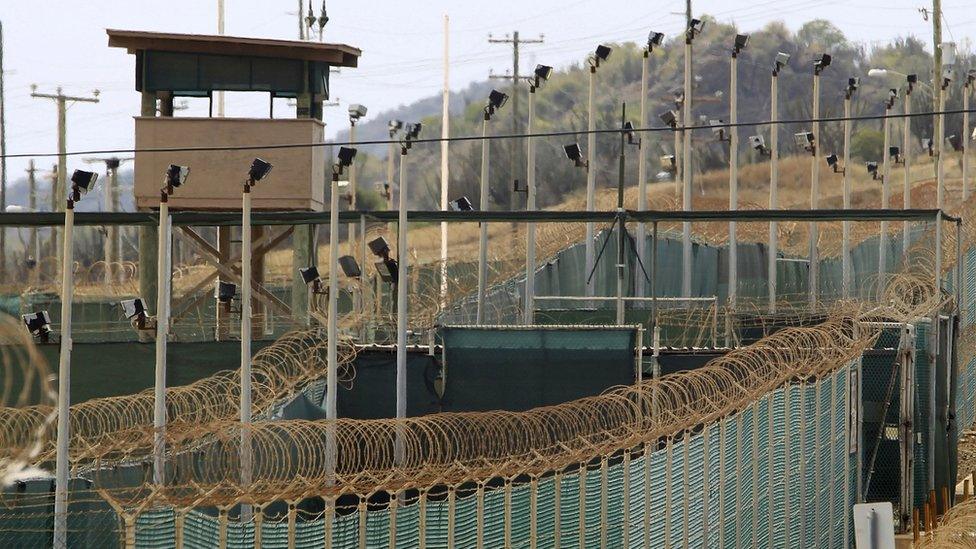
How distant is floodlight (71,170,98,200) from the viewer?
15.6 metres

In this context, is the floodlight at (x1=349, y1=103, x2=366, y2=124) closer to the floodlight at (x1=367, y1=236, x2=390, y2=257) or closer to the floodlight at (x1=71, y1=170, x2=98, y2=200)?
the floodlight at (x1=367, y1=236, x2=390, y2=257)

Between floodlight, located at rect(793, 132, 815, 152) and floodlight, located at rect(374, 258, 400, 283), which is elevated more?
floodlight, located at rect(793, 132, 815, 152)

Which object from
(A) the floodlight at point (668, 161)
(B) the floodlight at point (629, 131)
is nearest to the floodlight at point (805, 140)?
(A) the floodlight at point (668, 161)

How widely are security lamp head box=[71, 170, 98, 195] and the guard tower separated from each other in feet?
36.1

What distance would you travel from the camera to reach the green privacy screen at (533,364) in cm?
2136

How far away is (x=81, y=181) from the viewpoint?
51.6 feet

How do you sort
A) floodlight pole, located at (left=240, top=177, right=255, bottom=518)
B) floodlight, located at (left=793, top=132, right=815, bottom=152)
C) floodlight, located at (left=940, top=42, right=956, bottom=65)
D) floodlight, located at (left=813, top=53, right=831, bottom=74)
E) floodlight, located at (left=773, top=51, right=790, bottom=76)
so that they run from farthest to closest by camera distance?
floodlight, located at (left=940, top=42, right=956, bottom=65) → floodlight, located at (left=793, top=132, right=815, bottom=152) → floodlight, located at (left=813, top=53, right=831, bottom=74) → floodlight, located at (left=773, top=51, right=790, bottom=76) → floodlight pole, located at (left=240, top=177, right=255, bottom=518)

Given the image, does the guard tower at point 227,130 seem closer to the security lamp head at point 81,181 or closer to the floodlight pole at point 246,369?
the floodlight pole at point 246,369

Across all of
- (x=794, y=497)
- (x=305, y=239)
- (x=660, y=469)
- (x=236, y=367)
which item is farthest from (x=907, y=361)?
(x=305, y=239)

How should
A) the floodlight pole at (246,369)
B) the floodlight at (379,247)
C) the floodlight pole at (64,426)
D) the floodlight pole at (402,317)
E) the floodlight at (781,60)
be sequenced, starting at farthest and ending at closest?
the floodlight at (781,60), the floodlight at (379,247), the floodlight pole at (402,317), the floodlight pole at (246,369), the floodlight pole at (64,426)

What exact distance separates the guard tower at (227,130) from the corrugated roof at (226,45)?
0.02 metres

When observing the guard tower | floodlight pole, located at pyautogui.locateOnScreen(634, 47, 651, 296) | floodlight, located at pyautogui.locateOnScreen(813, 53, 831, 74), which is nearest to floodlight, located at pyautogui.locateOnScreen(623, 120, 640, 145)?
floodlight pole, located at pyautogui.locateOnScreen(634, 47, 651, 296)

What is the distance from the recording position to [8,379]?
79.2ft

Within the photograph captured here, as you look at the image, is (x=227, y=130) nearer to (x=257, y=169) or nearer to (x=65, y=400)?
(x=257, y=169)
